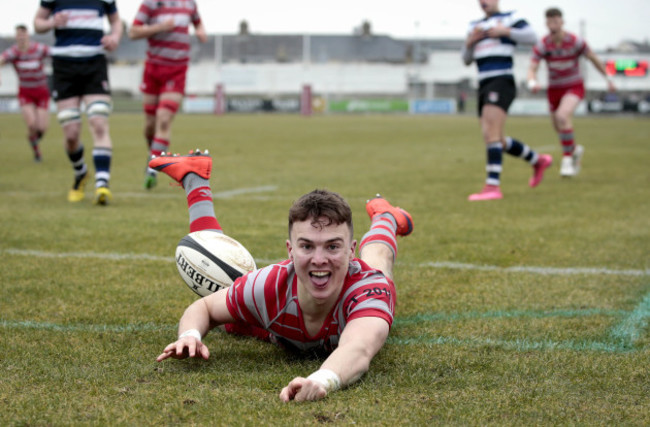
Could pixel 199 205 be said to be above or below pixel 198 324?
above

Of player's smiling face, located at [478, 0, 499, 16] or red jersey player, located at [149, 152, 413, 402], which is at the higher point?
player's smiling face, located at [478, 0, 499, 16]

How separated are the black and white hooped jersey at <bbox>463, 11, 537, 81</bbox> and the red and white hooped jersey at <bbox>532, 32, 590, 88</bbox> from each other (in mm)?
2537

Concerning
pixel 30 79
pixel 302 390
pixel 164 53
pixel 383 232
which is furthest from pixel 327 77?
pixel 302 390

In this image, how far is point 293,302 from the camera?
2.95 m

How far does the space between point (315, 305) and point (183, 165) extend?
1.44m

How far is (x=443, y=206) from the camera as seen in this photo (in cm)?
749

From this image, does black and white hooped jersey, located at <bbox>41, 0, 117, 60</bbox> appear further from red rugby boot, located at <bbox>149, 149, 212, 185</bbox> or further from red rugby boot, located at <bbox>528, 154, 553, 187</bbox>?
red rugby boot, located at <bbox>528, 154, 553, 187</bbox>

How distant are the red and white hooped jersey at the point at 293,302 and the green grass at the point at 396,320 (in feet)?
0.39

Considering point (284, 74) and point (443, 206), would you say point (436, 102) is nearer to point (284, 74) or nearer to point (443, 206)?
point (284, 74)

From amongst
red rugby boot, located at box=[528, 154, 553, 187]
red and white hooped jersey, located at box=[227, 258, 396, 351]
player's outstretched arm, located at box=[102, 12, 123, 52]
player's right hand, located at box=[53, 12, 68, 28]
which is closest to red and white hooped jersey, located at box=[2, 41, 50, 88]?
player's outstretched arm, located at box=[102, 12, 123, 52]

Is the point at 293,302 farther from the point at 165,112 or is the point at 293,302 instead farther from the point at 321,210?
the point at 165,112

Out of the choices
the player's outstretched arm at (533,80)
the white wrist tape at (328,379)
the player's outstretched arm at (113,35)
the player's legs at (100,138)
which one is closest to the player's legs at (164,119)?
the player's legs at (100,138)

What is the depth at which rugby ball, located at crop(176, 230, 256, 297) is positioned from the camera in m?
3.43

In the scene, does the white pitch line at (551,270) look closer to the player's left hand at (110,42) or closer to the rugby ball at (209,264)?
the rugby ball at (209,264)
